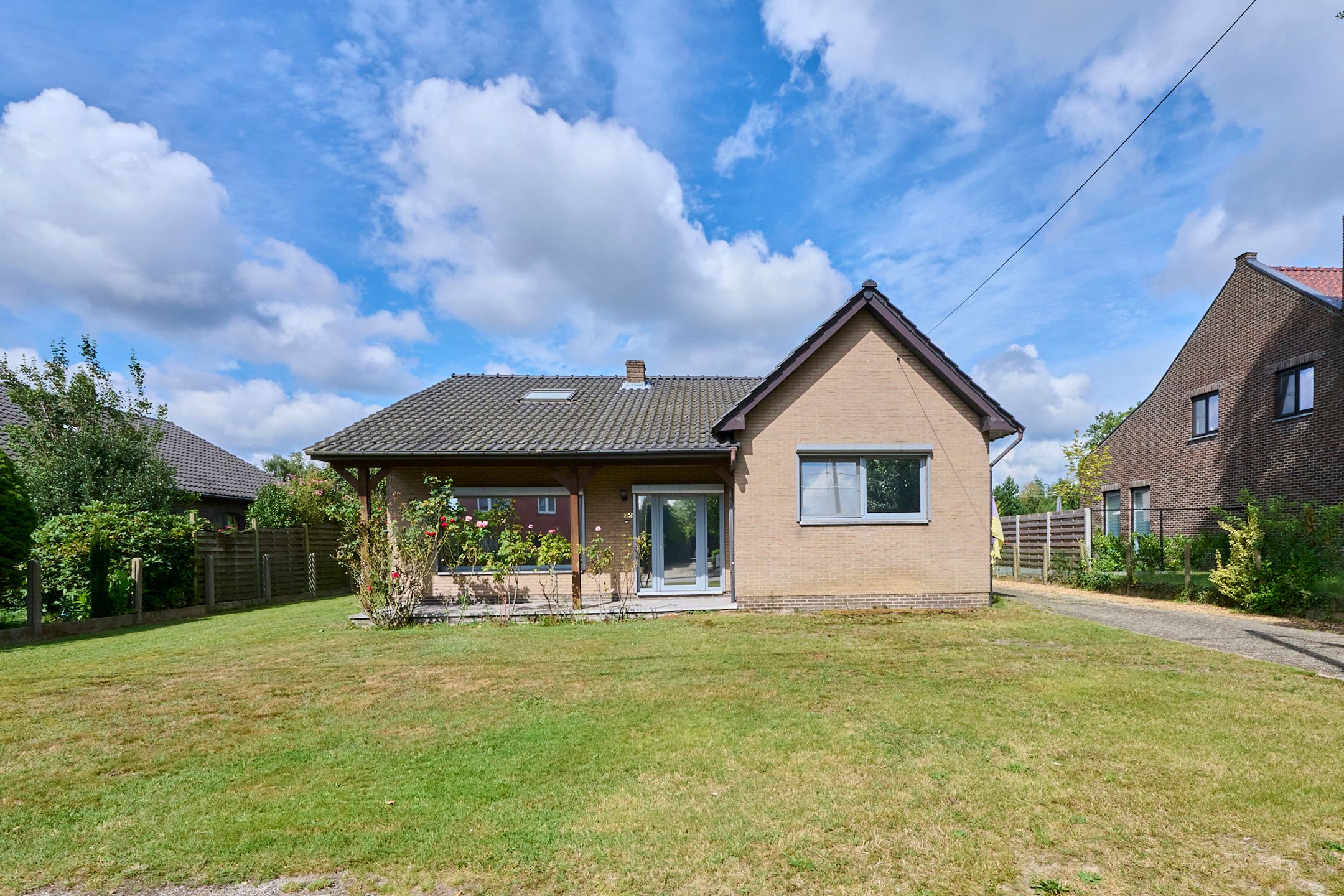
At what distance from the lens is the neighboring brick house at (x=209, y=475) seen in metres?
22.0

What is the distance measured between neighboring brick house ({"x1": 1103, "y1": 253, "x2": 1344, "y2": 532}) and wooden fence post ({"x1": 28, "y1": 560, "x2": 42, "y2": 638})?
74.7 ft

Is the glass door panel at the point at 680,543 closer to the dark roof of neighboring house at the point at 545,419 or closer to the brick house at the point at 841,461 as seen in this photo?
the brick house at the point at 841,461

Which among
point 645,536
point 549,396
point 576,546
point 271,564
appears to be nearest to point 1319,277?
point 645,536

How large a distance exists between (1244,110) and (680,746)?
11727 millimetres

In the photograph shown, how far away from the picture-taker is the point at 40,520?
1490 centimetres

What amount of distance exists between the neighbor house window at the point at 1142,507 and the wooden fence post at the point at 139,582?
2703cm

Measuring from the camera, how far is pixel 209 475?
80.7ft

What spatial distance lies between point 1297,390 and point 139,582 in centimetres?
2737

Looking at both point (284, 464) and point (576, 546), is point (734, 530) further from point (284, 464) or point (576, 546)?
point (284, 464)

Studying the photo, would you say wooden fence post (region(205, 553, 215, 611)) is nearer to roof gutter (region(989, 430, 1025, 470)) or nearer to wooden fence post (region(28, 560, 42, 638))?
wooden fence post (region(28, 560, 42, 638))

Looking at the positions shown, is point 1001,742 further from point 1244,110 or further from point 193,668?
point 1244,110

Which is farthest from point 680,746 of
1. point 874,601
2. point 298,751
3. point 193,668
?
point 874,601

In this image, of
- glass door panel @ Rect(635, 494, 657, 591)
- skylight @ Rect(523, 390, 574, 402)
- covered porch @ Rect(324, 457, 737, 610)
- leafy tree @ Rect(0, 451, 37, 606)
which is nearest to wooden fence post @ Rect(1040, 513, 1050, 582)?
covered porch @ Rect(324, 457, 737, 610)

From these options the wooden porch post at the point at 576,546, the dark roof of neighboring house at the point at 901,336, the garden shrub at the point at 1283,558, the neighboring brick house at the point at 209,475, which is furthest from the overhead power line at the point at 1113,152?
the neighboring brick house at the point at 209,475
